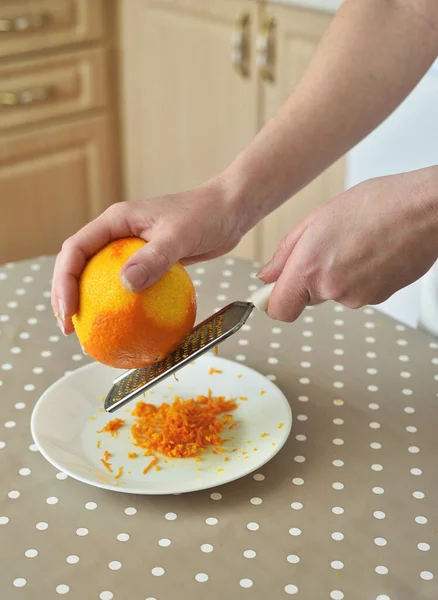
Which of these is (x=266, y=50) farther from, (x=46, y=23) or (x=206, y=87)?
(x=46, y=23)

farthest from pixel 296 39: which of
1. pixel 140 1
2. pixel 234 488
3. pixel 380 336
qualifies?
pixel 234 488

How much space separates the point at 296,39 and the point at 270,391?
136 cm

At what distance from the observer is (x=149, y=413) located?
0.97 metres

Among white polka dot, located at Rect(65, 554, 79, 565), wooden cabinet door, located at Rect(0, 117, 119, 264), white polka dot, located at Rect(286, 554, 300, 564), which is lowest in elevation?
wooden cabinet door, located at Rect(0, 117, 119, 264)

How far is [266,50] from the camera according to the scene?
2.19 meters

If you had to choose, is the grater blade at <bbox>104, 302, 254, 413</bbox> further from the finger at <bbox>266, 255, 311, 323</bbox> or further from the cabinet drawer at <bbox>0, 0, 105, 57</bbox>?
the cabinet drawer at <bbox>0, 0, 105, 57</bbox>

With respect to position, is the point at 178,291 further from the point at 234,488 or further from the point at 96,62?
the point at 96,62

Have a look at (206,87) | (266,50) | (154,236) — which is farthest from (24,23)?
(154,236)

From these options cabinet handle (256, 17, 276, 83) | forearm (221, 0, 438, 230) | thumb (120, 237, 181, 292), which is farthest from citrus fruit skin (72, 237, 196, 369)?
cabinet handle (256, 17, 276, 83)

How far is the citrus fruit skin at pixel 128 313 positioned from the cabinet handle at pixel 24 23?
1.71 m

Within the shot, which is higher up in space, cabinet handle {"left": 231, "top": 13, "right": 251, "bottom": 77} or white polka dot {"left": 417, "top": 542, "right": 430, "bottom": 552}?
cabinet handle {"left": 231, "top": 13, "right": 251, "bottom": 77}

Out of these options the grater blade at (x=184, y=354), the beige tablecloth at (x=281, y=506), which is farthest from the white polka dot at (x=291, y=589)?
the grater blade at (x=184, y=354)

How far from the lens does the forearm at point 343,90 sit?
1112 mm

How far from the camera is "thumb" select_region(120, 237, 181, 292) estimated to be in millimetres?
844
